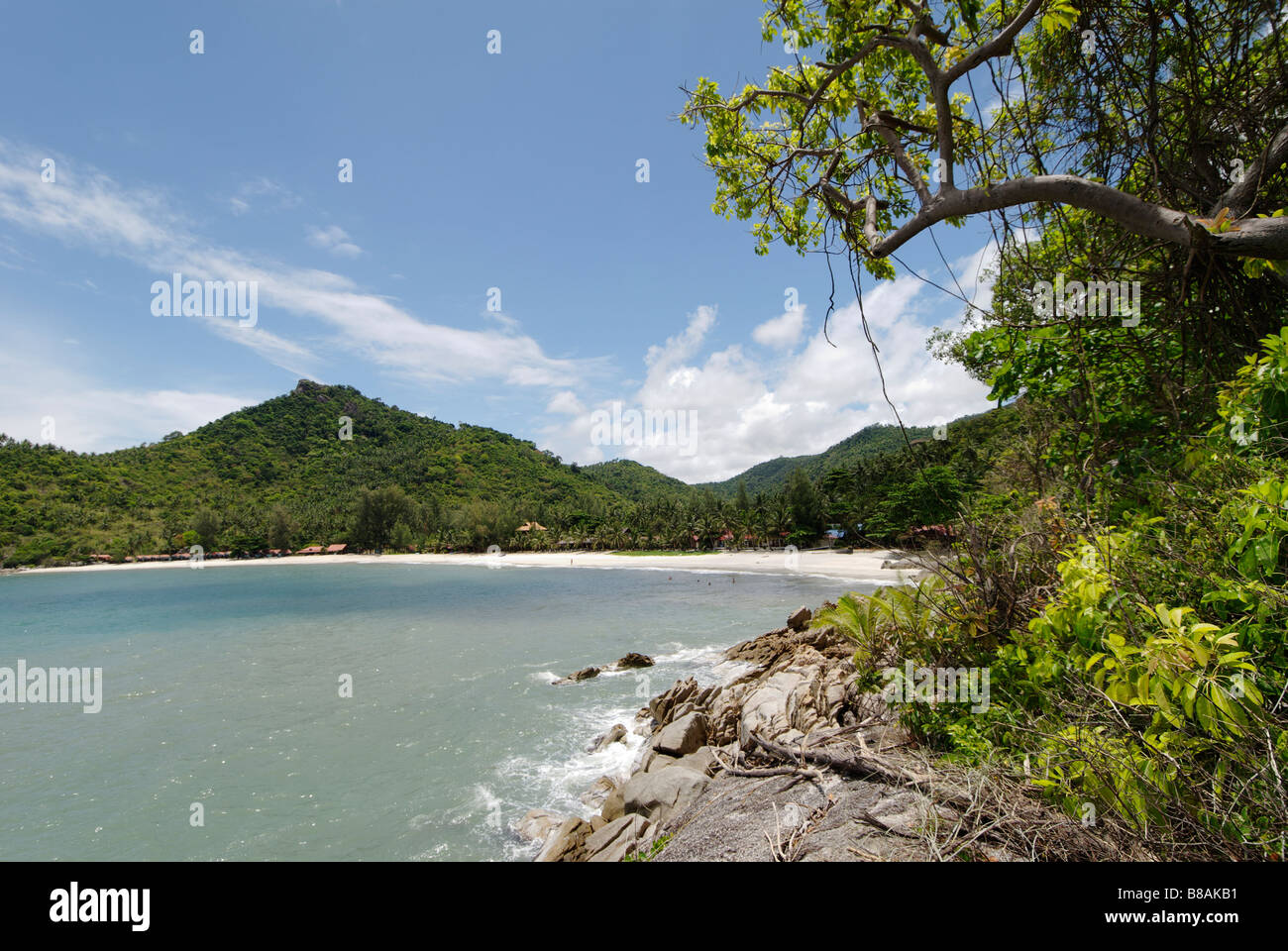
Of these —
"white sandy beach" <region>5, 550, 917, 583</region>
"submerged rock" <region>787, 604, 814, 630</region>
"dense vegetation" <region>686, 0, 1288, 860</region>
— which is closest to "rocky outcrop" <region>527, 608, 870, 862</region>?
"dense vegetation" <region>686, 0, 1288, 860</region>

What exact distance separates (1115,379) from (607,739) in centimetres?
1070

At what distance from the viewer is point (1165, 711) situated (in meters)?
2.33

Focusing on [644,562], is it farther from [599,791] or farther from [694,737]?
[694,737]

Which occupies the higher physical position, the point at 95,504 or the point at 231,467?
the point at 231,467

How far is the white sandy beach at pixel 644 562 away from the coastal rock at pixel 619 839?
28100 millimetres

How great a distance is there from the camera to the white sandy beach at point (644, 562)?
165ft

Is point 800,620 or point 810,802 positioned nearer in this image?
point 810,802

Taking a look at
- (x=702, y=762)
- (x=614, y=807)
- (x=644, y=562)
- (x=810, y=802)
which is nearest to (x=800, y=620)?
(x=702, y=762)

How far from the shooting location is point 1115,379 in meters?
5.00

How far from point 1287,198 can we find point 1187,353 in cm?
126

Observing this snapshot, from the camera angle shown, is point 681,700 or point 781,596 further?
point 781,596

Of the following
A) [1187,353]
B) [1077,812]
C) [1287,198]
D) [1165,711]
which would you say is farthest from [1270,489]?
[1187,353]

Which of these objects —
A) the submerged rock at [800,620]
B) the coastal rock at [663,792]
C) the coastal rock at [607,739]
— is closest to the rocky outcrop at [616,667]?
the submerged rock at [800,620]
